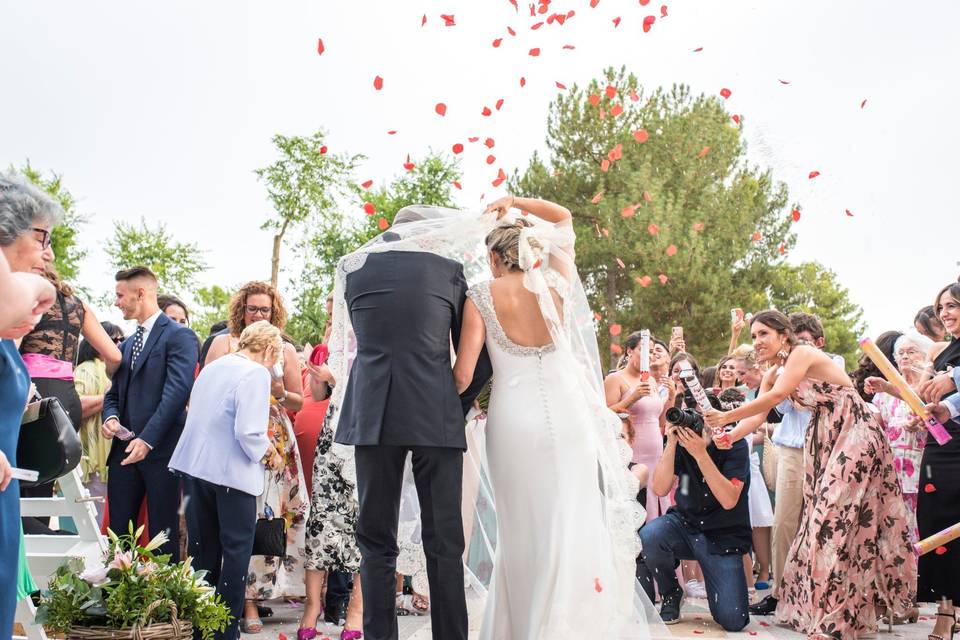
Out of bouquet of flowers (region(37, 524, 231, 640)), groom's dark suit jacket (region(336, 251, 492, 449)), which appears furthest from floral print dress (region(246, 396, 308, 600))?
bouquet of flowers (region(37, 524, 231, 640))

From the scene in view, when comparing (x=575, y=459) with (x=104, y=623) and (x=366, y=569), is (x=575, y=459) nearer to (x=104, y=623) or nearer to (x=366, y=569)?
(x=366, y=569)

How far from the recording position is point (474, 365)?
4867mm

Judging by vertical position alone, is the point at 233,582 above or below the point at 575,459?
below

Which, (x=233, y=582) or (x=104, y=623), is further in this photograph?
(x=233, y=582)

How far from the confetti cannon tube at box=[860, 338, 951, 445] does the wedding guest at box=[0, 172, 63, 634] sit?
4.63 meters

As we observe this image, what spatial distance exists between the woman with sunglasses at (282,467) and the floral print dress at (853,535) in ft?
10.8

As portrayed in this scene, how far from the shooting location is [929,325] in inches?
285

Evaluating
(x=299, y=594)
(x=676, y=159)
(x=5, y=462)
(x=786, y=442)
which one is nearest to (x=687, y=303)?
(x=676, y=159)

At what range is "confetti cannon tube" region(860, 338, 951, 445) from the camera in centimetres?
571

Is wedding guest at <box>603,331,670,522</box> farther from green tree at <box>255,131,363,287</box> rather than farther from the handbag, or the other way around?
green tree at <box>255,131,363,287</box>

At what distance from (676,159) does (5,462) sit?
2473 cm

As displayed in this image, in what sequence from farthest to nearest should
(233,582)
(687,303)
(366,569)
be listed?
(687,303) → (233,582) → (366,569)

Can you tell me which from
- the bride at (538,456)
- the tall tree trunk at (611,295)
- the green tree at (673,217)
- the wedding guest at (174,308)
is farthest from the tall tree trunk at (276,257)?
the bride at (538,456)

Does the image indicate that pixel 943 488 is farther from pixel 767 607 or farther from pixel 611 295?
pixel 611 295
